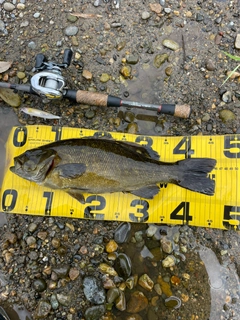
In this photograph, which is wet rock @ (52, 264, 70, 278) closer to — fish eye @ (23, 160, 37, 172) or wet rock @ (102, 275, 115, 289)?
wet rock @ (102, 275, 115, 289)

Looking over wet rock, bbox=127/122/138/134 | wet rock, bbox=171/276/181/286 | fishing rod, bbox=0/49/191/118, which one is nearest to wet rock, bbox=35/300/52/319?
wet rock, bbox=171/276/181/286

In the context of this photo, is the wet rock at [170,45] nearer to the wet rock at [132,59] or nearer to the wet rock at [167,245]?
the wet rock at [132,59]

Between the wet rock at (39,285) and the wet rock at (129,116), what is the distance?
2.52m

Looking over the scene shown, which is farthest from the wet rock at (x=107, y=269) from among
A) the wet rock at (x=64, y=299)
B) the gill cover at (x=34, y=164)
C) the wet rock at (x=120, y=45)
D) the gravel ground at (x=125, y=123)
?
the wet rock at (x=120, y=45)

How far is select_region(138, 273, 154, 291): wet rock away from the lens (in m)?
3.98

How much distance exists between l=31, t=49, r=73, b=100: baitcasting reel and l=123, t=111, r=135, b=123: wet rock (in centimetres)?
100

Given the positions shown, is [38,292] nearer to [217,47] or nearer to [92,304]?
[92,304]

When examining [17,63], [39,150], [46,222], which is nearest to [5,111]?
[17,63]

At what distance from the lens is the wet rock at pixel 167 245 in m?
4.07

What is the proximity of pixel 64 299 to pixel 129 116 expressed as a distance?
266cm

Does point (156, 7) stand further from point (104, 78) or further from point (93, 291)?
point (93, 291)

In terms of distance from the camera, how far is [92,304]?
3871 millimetres

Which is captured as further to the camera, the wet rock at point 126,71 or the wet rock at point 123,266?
the wet rock at point 126,71

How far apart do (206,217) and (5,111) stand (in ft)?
10.7
